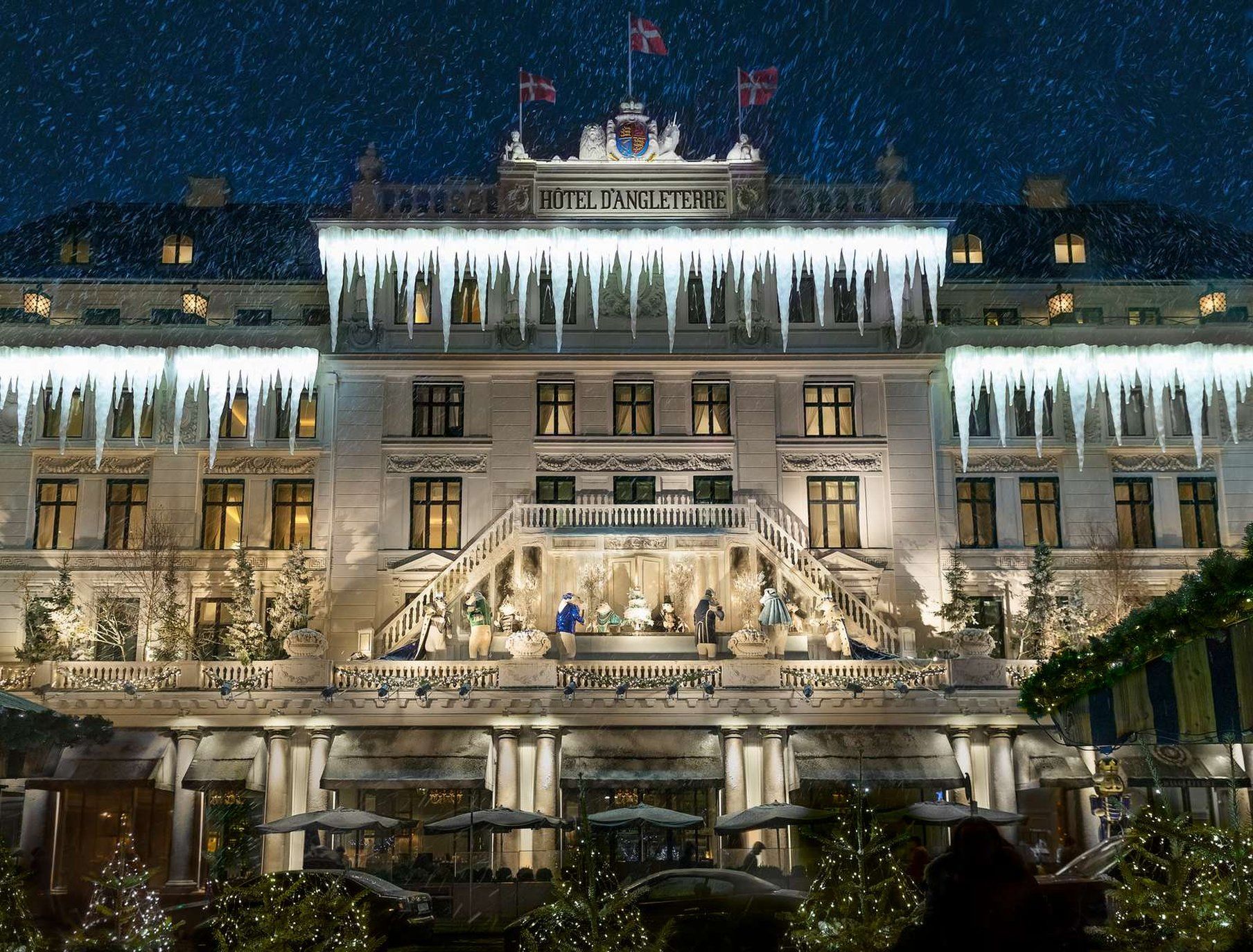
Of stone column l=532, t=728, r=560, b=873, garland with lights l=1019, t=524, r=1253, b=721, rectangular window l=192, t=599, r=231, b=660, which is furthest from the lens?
rectangular window l=192, t=599, r=231, b=660

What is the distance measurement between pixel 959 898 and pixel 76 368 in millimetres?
41486

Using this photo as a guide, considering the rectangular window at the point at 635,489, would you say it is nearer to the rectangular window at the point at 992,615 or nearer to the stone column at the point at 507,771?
the stone column at the point at 507,771

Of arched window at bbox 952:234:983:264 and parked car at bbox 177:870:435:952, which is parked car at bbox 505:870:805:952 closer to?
parked car at bbox 177:870:435:952

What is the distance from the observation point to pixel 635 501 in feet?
148

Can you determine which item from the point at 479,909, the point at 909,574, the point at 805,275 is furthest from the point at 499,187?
the point at 479,909

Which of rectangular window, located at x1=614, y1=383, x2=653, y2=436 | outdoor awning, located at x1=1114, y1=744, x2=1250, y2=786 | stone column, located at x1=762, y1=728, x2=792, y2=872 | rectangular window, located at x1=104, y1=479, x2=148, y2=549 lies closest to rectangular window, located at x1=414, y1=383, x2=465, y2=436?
rectangular window, located at x1=614, y1=383, x2=653, y2=436

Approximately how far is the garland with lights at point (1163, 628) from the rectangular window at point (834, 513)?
82.3 ft

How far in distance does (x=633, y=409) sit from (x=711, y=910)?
29.1 metres

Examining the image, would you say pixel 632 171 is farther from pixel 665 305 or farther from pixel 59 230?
pixel 59 230

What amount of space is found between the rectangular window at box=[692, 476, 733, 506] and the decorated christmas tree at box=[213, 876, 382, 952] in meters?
30.0

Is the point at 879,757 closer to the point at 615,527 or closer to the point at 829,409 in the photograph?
the point at 615,527

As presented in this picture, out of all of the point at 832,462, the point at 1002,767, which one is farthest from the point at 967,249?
the point at 1002,767

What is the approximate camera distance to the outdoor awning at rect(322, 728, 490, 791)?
36406 millimetres

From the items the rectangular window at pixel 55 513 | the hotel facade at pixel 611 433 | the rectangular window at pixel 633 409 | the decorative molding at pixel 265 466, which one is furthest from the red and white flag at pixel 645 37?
the rectangular window at pixel 55 513
